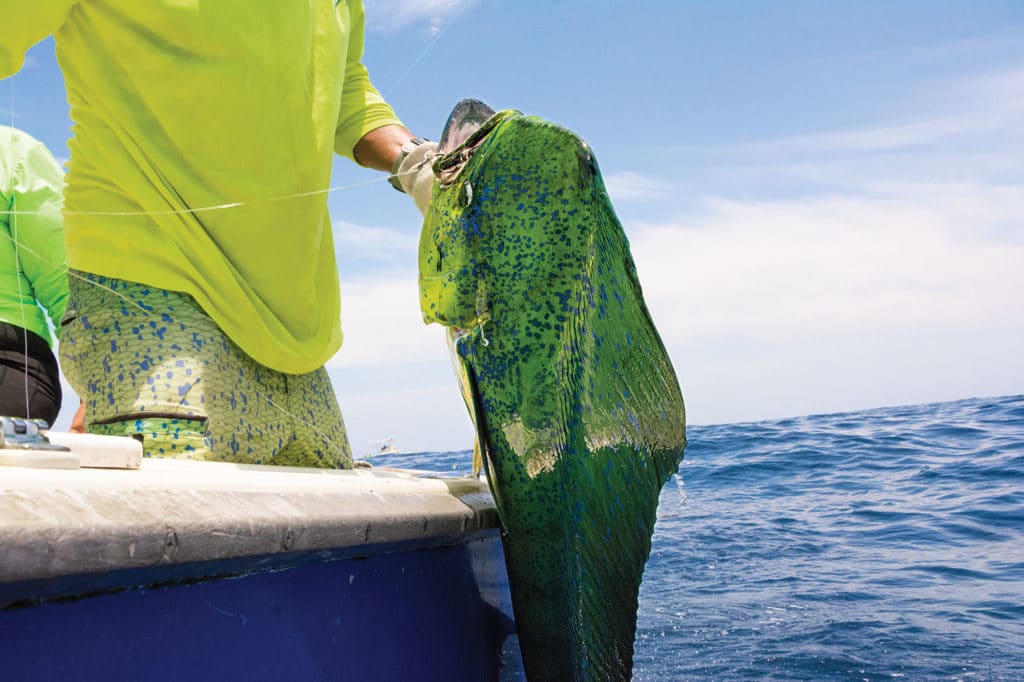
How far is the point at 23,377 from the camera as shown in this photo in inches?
108

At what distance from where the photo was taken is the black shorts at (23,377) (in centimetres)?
270

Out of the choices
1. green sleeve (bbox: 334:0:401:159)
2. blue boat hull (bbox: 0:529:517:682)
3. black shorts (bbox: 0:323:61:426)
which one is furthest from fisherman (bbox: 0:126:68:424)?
blue boat hull (bbox: 0:529:517:682)

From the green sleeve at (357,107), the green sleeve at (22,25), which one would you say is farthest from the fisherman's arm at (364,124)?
the green sleeve at (22,25)

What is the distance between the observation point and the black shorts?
2.70 meters

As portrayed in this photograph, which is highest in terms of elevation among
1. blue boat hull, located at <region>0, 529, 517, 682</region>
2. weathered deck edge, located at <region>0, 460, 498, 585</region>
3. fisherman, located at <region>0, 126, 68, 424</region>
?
fisherman, located at <region>0, 126, 68, 424</region>

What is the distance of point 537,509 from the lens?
63.7 inches

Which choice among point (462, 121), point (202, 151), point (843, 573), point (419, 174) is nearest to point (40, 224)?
point (202, 151)

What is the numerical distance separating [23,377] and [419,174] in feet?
5.46

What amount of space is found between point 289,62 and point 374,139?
0.55 metres

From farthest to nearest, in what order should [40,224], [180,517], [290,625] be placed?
[40,224], [290,625], [180,517]

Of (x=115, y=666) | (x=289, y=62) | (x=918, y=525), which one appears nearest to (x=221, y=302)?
(x=289, y=62)

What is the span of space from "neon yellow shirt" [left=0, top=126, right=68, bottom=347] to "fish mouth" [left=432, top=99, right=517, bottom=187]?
1.55 metres

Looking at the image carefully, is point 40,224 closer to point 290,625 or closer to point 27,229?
point 27,229

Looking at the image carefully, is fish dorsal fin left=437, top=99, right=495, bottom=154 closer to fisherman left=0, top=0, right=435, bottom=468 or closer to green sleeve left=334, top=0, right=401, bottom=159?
fisherman left=0, top=0, right=435, bottom=468
